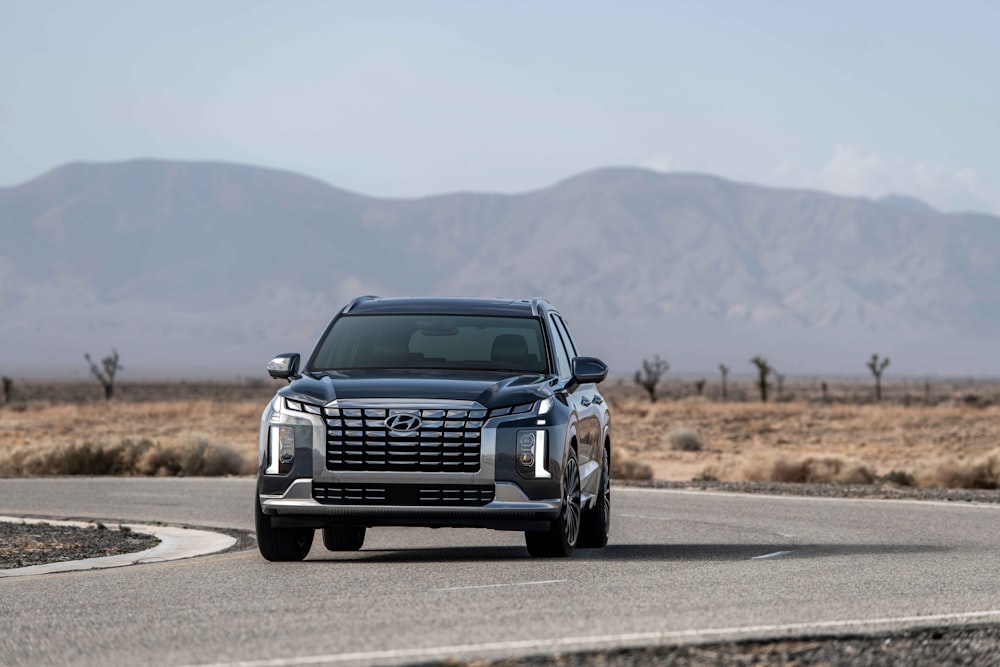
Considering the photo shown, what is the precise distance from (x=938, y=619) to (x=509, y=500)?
380 cm

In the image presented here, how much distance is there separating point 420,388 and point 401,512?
96 centimetres

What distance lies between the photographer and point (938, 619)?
32.3 feet

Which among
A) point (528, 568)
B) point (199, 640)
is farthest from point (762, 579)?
point (199, 640)

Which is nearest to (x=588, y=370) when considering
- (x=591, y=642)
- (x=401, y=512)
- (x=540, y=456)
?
(x=540, y=456)

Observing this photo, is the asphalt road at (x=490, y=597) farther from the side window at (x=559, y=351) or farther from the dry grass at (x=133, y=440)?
the dry grass at (x=133, y=440)

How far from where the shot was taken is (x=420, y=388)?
12.8 meters

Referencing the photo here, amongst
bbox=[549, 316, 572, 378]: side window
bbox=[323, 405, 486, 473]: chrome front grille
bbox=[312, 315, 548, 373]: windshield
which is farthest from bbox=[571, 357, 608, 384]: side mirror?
bbox=[323, 405, 486, 473]: chrome front grille

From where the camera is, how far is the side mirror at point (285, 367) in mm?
13430

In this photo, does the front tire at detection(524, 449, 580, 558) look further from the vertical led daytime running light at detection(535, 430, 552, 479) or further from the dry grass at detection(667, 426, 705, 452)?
the dry grass at detection(667, 426, 705, 452)

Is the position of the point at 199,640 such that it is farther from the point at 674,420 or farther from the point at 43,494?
the point at 674,420

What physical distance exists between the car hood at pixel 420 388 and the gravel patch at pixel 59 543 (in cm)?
322

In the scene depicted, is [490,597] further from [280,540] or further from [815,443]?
[815,443]

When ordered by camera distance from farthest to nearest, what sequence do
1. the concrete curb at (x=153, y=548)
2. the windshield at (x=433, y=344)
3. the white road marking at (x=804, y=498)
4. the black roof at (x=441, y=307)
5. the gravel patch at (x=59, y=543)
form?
1. the white road marking at (x=804, y=498)
2. the gravel patch at (x=59, y=543)
3. the black roof at (x=441, y=307)
4. the windshield at (x=433, y=344)
5. the concrete curb at (x=153, y=548)

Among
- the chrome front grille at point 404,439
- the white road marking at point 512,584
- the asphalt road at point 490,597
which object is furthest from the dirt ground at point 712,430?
the white road marking at point 512,584
